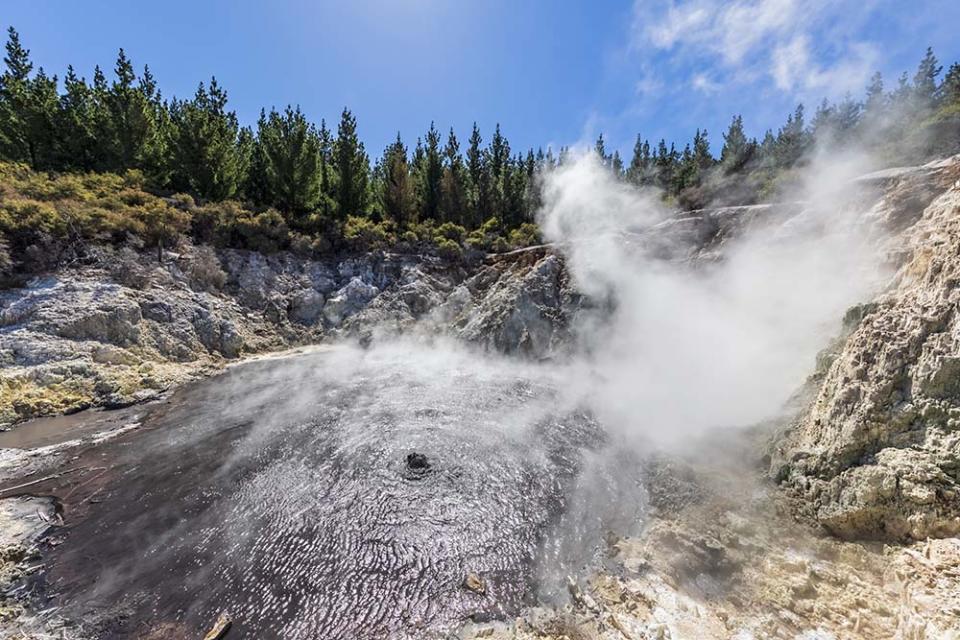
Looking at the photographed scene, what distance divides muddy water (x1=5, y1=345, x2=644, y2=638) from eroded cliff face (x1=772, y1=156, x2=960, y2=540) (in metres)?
4.46

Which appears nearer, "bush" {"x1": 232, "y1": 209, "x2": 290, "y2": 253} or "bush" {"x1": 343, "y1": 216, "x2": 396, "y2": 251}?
"bush" {"x1": 232, "y1": 209, "x2": 290, "y2": 253}

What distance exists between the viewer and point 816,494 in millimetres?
8609

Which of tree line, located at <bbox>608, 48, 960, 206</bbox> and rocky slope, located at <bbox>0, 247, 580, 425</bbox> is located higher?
tree line, located at <bbox>608, 48, 960, 206</bbox>

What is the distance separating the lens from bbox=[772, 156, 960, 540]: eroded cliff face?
6.97 m

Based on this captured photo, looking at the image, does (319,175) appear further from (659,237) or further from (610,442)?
(610,442)

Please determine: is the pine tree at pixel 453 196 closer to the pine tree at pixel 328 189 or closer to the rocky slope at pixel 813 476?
the pine tree at pixel 328 189

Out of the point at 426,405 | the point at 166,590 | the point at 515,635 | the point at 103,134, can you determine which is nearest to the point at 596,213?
the point at 426,405

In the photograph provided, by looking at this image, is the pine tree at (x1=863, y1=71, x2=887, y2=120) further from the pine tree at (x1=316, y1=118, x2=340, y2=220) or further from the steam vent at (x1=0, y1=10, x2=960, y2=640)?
the pine tree at (x1=316, y1=118, x2=340, y2=220)

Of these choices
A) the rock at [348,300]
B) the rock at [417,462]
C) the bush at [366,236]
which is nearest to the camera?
the rock at [417,462]

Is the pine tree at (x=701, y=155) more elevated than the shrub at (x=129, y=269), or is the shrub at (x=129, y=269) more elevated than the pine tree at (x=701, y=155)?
the pine tree at (x=701, y=155)

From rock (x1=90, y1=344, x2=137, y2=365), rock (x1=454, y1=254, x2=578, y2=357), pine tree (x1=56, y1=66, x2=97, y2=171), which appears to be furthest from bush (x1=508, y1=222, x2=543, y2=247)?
pine tree (x1=56, y1=66, x2=97, y2=171)

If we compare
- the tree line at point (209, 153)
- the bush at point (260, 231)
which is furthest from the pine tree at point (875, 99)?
the bush at point (260, 231)

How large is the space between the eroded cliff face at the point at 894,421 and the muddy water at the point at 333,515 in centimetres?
446

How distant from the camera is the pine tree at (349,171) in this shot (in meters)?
41.7
